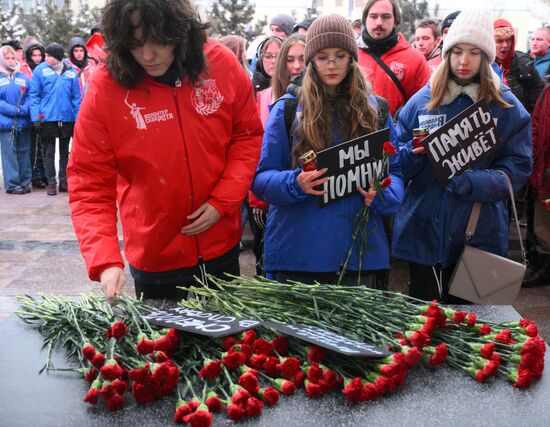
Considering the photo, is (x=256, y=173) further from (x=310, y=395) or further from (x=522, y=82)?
(x=522, y=82)

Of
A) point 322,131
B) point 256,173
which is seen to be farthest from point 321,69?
point 256,173

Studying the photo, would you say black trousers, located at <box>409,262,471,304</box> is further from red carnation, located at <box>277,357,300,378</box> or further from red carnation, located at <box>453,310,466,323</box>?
red carnation, located at <box>277,357,300,378</box>

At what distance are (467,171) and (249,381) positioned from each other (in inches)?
75.1

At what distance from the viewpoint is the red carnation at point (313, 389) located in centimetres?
153

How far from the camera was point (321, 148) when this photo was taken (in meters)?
2.70

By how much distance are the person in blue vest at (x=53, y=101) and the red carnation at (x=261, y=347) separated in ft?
26.9

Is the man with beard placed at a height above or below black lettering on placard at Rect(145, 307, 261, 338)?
above

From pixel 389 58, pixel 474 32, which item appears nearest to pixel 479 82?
pixel 474 32

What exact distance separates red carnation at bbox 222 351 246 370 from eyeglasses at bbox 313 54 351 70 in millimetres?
1507

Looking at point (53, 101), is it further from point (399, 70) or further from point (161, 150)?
point (161, 150)

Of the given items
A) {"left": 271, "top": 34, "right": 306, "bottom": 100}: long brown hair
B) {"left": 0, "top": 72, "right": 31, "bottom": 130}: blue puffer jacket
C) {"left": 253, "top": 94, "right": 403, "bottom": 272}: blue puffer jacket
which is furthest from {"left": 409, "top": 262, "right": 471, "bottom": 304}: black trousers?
{"left": 0, "top": 72, "right": 31, "bottom": 130}: blue puffer jacket

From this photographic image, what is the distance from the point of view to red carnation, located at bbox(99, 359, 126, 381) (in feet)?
4.83

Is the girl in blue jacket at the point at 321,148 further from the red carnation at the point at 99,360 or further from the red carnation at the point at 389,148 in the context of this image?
the red carnation at the point at 99,360

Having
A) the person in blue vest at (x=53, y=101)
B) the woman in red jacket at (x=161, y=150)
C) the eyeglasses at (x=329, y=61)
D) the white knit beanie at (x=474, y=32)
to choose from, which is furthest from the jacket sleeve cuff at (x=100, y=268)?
the person in blue vest at (x=53, y=101)
